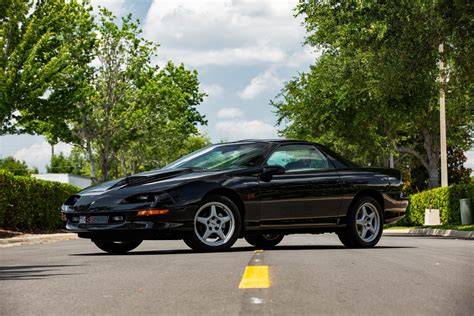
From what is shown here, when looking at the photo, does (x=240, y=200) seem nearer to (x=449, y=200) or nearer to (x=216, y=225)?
(x=216, y=225)

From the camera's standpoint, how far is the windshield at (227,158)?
1222 centimetres

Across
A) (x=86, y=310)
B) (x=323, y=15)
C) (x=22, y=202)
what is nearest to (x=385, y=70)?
(x=323, y=15)

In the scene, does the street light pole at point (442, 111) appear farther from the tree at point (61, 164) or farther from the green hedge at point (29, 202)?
the tree at point (61, 164)

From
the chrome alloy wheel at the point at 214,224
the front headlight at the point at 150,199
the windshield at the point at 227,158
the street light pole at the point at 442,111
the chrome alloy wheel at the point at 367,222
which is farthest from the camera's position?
the street light pole at the point at 442,111

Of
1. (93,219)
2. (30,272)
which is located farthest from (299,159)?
(30,272)

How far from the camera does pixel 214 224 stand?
1162 cm

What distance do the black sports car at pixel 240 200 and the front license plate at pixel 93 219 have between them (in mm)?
13

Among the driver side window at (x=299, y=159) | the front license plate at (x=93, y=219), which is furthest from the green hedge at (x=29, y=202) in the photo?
the driver side window at (x=299, y=159)

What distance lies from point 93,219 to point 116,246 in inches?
54.3

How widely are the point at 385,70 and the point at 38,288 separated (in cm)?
1827

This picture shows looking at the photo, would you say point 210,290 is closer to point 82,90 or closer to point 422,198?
point 82,90

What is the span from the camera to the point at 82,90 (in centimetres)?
3509

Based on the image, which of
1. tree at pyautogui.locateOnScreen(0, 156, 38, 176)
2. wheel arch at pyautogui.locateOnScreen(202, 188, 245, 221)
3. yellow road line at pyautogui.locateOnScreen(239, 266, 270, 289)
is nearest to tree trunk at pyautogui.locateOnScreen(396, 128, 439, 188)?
wheel arch at pyautogui.locateOnScreen(202, 188, 245, 221)

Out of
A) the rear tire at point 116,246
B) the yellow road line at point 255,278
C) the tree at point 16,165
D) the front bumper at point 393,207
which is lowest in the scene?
the yellow road line at point 255,278
